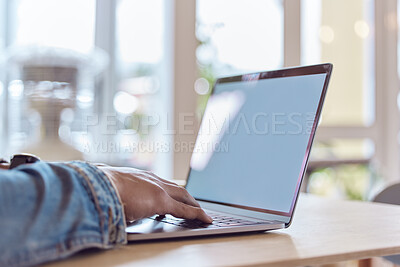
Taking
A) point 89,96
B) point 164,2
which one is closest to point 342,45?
point 164,2

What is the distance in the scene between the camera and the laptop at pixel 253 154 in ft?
2.27

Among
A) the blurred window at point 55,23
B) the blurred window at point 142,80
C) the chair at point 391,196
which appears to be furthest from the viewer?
the blurred window at point 142,80

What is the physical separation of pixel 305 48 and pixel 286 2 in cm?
38

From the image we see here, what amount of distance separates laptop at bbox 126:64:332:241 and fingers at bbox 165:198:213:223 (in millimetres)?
11

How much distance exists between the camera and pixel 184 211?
665 millimetres

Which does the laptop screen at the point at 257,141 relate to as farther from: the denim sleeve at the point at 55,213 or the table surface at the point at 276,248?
the denim sleeve at the point at 55,213

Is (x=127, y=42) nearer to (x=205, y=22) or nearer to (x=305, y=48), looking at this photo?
(x=205, y=22)

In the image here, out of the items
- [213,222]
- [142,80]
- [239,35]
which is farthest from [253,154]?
[239,35]

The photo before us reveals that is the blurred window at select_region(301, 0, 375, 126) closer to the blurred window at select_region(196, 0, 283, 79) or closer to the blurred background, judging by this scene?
the blurred background

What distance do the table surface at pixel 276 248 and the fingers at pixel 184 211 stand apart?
49 millimetres

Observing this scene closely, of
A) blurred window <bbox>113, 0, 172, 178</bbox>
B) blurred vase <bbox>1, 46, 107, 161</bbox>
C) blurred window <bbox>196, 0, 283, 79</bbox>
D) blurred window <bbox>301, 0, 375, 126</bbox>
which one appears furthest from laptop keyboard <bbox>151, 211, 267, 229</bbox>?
blurred window <bbox>301, 0, 375, 126</bbox>

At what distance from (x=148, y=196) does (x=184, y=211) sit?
0.06m

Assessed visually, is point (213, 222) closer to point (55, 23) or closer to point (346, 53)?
point (55, 23)

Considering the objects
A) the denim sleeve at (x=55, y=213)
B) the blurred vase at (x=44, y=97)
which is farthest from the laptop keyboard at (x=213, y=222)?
the blurred vase at (x=44, y=97)
